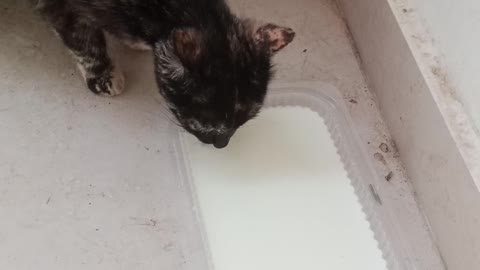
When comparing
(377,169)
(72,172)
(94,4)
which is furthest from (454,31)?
(72,172)

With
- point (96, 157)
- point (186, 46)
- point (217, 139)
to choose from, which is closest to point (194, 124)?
point (217, 139)

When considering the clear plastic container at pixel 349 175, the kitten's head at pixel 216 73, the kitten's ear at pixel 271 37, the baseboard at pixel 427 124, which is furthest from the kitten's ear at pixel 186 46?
the baseboard at pixel 427 124

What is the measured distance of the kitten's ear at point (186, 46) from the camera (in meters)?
1.14

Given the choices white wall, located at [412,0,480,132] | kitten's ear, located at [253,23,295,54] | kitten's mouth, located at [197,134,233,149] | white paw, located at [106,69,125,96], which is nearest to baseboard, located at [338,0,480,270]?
white wall, located at [412,0,480,132]

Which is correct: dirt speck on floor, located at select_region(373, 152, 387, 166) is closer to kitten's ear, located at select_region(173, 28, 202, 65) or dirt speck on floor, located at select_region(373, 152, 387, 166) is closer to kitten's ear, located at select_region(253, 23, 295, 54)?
kitten's ear, located at select_region(253, 23, 295, 54)

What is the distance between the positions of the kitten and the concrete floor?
198mm

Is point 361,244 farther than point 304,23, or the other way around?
point 304,23

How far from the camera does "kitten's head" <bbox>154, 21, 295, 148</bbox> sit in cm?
117

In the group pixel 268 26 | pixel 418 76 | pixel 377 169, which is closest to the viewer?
pixel 268 26

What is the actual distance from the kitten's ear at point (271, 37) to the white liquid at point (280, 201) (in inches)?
12.9

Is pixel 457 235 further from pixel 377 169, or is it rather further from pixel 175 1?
pixel 175 1

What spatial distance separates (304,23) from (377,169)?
0.47 meters

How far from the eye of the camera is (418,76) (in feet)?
4.53

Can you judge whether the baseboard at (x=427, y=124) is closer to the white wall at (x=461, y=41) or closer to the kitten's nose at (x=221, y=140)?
the white wall at (x=461, y=41)
